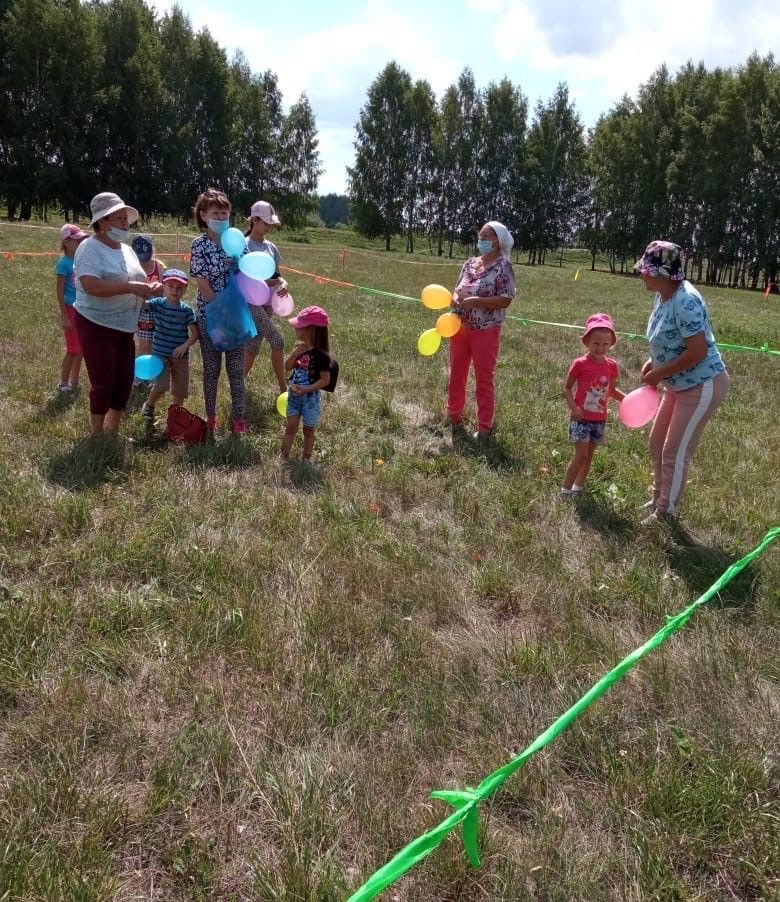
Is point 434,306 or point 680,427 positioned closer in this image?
point 680,427

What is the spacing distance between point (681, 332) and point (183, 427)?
13.0ft

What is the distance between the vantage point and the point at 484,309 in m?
6.14

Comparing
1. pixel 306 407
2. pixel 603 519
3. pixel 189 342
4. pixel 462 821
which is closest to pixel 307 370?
pixel 306 407

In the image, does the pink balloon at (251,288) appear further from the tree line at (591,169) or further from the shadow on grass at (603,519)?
the tree line at (591,169)

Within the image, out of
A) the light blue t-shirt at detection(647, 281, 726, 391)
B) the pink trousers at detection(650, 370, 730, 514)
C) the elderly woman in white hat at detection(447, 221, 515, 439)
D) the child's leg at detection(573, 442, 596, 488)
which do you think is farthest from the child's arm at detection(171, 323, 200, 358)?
the pink trousers at detection(650, 370, 730, 514)

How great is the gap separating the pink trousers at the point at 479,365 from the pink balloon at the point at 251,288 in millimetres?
1929

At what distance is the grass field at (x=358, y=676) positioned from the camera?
215 centimetres

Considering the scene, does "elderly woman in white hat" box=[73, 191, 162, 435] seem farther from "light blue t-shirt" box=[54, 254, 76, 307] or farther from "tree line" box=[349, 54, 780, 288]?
"tree line" box=[349, 54, 780, 288]

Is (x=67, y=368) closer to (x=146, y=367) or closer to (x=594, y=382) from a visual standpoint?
(x=146, y=367)

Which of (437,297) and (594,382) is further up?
(437,297)

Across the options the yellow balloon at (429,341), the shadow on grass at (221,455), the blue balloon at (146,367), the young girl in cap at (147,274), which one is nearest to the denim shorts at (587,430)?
the yellow balloon at (429,341)

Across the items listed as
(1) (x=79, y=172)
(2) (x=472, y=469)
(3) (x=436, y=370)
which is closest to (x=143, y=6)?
(1) (x=79, y=172)

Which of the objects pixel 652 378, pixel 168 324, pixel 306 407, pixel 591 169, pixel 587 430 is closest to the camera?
pixel 652 378

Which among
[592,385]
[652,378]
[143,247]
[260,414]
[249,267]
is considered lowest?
[260,414]
